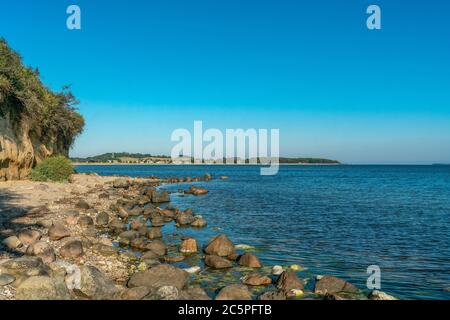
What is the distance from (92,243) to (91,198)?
1473 cm

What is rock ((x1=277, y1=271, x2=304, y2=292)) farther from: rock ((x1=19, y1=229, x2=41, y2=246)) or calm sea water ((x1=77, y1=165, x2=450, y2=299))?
rock ((x1=19, y1=229, x2=41, y2=246))

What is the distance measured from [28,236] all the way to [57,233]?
3.78 feet

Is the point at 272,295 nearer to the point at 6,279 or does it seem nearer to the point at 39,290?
the point at 39,290

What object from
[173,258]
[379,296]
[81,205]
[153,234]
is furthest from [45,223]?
[379,296]

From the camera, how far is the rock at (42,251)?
11.5 metres

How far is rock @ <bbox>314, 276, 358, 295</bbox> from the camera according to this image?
10805mm

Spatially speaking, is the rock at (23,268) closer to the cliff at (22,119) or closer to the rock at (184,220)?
the rock at (184,220)

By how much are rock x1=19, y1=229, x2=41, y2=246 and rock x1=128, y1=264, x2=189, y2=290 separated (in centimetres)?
515

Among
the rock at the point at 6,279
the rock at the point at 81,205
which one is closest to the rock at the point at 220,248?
the rock at the point at 6,279

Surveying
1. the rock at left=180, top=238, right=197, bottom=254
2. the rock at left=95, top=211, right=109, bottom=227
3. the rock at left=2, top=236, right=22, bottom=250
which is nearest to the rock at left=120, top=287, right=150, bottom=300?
the rock at left=2, top=236, right=22, bottom=250

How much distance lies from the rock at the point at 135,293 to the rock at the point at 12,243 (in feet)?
18.7

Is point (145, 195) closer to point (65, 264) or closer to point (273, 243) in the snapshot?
point (273, 243)

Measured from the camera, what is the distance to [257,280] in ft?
37.7
